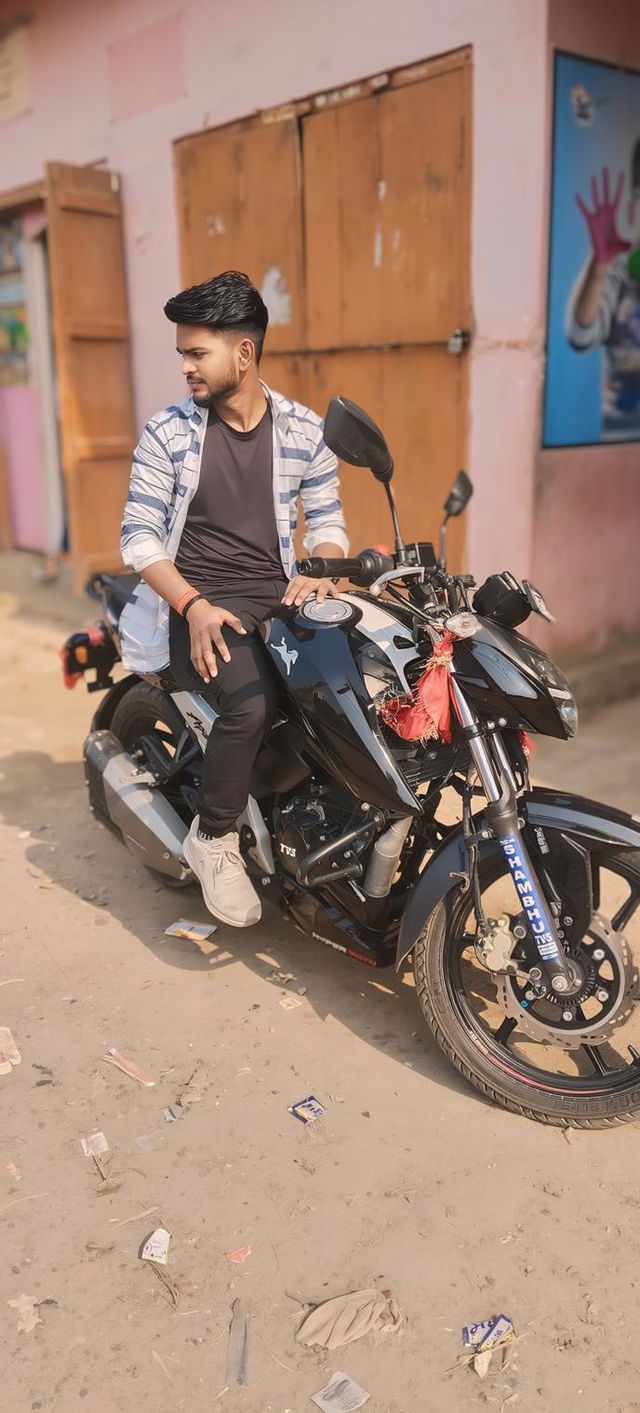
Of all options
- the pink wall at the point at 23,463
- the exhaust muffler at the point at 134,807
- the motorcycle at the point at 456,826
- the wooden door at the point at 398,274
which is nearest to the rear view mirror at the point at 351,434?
the motorcycle at the point at 456,826

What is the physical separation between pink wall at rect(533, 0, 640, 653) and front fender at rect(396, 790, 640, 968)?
9.56 ft

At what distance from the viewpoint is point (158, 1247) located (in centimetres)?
219

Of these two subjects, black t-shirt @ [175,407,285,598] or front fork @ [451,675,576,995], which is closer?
front fork @ [451,675,576,995]

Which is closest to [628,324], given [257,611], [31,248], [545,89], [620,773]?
[545,89]

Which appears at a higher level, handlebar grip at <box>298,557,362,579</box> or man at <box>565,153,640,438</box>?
man at <box>565,153,640,438</box>

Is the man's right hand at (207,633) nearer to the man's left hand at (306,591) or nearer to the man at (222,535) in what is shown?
the man at (222,535)

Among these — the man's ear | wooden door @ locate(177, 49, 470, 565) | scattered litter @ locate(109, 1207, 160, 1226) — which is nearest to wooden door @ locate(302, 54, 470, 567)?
wooden door @ locate(177, 49, 470, 565)

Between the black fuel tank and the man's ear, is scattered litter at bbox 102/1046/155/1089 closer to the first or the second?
the black fuel tank

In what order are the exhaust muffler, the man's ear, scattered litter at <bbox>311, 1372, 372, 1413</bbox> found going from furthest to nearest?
the exhaust muffler → the man's ear → scattered litter at <bbox>311, 1372, 372, 1413</bbox>

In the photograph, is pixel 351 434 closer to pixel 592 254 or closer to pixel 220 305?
pixel 220 305

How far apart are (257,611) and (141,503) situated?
43 centimetres

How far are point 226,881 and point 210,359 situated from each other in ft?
4.52

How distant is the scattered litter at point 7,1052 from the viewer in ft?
9.16

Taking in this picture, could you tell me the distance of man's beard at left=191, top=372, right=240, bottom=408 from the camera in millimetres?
2846
